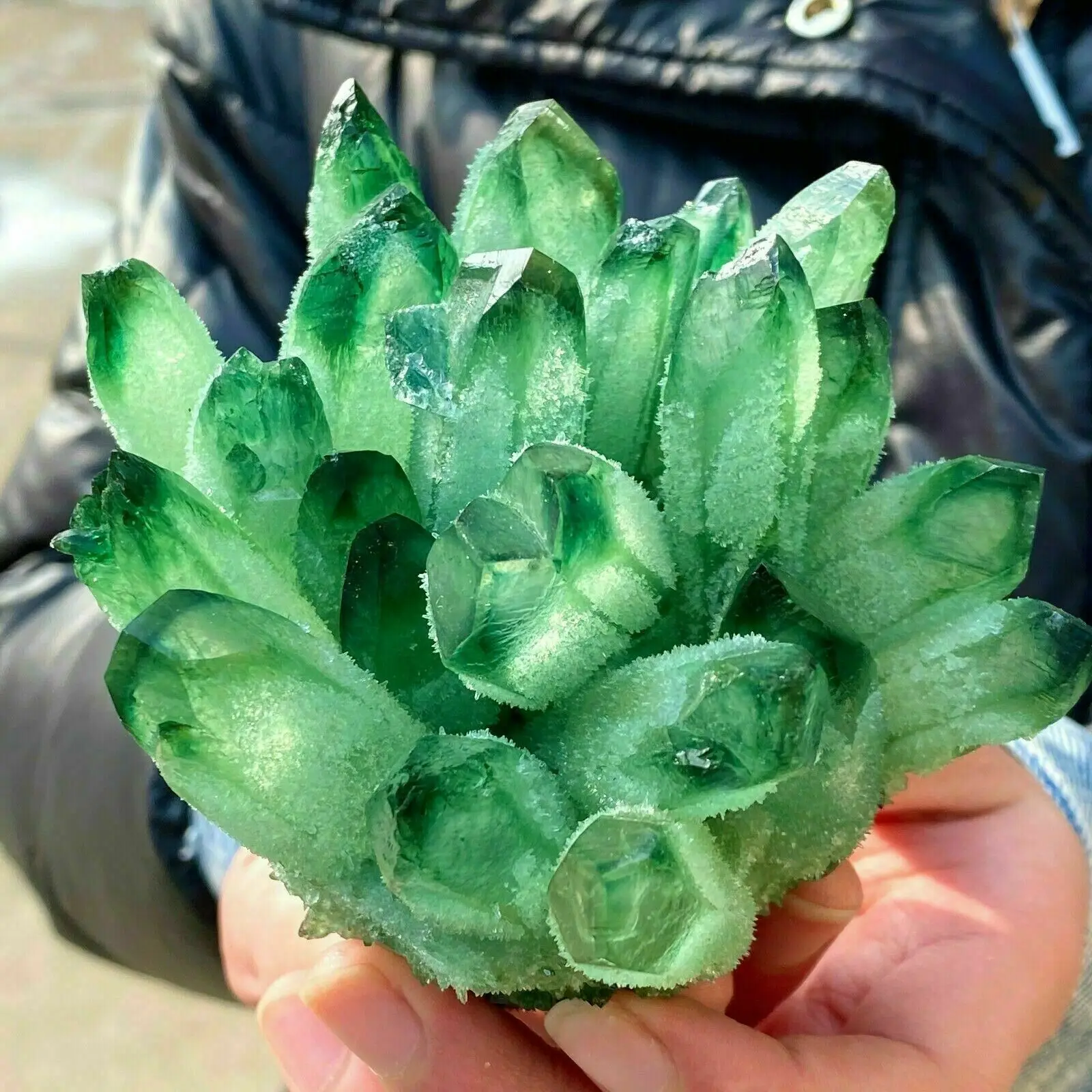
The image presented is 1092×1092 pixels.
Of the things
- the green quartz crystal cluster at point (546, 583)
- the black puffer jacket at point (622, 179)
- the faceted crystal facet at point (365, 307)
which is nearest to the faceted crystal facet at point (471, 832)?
the green quartz crystal cluster at point (546, 583)

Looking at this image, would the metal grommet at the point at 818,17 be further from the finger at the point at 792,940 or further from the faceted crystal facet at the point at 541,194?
the finger at the point at 792,940

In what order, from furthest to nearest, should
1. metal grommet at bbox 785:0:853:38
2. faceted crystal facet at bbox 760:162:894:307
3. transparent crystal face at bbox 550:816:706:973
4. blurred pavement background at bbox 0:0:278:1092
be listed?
1. blurred pavement background at bbox 0:0:278:1092
2. metal grommet at bbox 785:0:853:38
3. faceted crystal facet at bbox 760:162:894:307
4. transparent crystal face at bbox 550:816:706:973

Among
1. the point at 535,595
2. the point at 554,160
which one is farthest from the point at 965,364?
the point at 535,595

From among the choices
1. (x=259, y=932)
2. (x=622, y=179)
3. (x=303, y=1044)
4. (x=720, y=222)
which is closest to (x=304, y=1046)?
(x=303, y=1044)

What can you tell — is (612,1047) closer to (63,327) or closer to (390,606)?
(390,606)

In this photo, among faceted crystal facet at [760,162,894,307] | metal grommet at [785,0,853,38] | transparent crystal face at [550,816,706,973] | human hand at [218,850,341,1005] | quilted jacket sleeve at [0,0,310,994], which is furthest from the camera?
quilted jacket sleeve at [0,0,310,994]

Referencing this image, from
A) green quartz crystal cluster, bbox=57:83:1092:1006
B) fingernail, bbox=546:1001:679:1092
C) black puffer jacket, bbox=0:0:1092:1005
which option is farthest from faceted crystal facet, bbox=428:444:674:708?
black puffer jacket, bbox=0:0:1092:1005

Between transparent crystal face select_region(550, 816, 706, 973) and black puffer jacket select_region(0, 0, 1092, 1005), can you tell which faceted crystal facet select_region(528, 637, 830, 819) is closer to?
transparent crystal face select_region(550, 816, 706, 973)

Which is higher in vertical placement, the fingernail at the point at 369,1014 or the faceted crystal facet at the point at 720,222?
the faceted crystal facet at the point at 720,222
